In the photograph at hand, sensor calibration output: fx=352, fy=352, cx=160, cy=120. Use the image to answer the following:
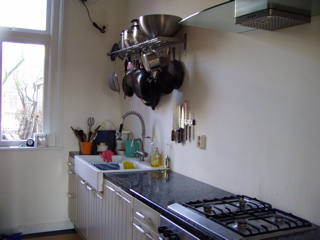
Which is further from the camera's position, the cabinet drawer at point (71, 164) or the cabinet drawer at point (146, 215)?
the cabinet drawer at point (71, 164)

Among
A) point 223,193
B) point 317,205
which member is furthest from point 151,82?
point 317,205

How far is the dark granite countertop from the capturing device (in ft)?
5.08

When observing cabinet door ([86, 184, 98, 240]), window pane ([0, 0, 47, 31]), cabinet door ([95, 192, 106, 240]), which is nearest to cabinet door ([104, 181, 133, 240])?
cabinet door ([95, 192, 106, 240])

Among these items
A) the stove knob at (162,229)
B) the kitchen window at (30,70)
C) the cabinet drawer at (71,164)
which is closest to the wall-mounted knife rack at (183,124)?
the stove knob at (162,229)

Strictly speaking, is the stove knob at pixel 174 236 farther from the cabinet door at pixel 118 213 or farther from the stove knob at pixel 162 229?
the cabinet door at pixel 118 213

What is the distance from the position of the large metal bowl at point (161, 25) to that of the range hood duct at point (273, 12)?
99cm

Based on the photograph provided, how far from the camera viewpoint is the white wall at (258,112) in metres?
1.67

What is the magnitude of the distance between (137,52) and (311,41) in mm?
1906

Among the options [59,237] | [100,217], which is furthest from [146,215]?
[59,237]

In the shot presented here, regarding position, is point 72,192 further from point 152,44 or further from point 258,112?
→ point 258,112

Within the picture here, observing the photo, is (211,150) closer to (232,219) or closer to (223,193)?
(223,193)

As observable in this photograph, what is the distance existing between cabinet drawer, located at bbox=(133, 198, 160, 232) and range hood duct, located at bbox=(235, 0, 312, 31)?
1076mm

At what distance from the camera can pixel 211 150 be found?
238cm

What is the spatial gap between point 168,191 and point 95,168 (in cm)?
84
